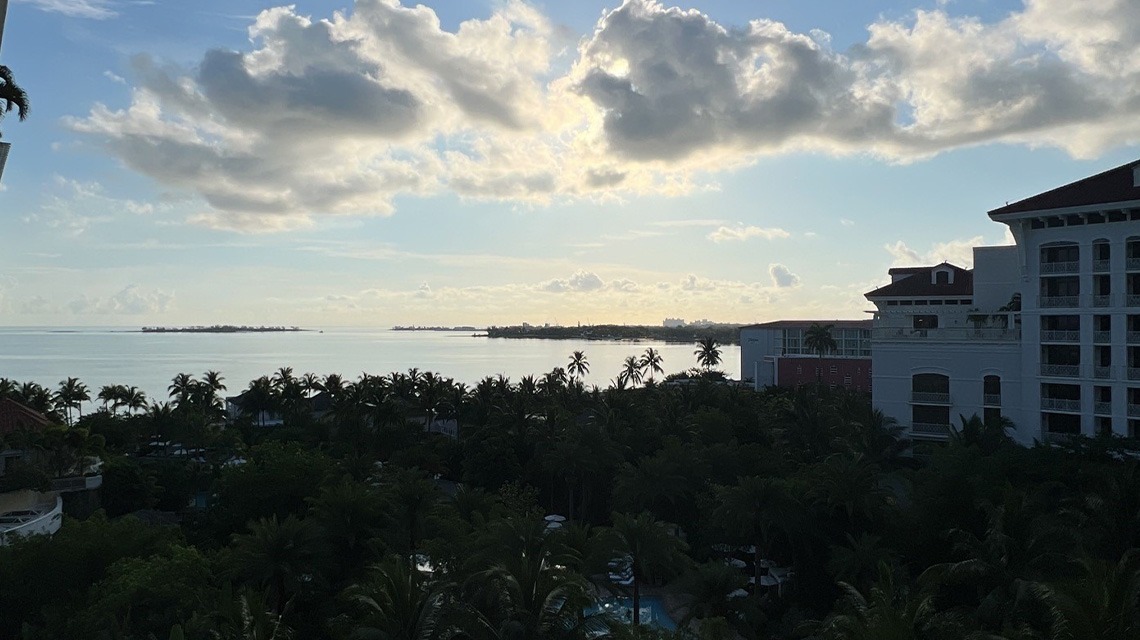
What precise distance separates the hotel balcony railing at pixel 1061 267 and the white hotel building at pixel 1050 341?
0.05 metres

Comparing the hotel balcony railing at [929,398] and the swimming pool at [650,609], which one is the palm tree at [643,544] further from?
the hotel balcony railing at [929,398]

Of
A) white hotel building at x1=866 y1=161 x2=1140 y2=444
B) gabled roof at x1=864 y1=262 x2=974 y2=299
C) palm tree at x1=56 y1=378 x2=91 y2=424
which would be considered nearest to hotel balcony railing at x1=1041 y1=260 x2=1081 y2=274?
white hotel building at x1=866 y1=161 x2=1140 y2=444

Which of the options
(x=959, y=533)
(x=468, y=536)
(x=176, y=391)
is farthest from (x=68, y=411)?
(x=959, y=533)

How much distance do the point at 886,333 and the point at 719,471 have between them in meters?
17.0

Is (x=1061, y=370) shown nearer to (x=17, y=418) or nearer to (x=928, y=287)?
(x=928, y=287)

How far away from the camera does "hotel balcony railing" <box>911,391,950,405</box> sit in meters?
47.7

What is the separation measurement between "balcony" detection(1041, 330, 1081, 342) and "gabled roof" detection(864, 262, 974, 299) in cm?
1640

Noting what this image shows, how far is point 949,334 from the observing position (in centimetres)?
4741

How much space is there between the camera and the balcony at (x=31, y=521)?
2912 cm

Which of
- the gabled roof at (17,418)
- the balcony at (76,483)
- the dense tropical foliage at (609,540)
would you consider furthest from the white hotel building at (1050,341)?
the gabled roof at (17,418)

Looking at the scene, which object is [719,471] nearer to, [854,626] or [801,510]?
[801,510]

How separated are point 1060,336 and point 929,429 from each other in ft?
31.3

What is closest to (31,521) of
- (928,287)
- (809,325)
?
(928,287)

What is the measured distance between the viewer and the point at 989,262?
52656 mm
